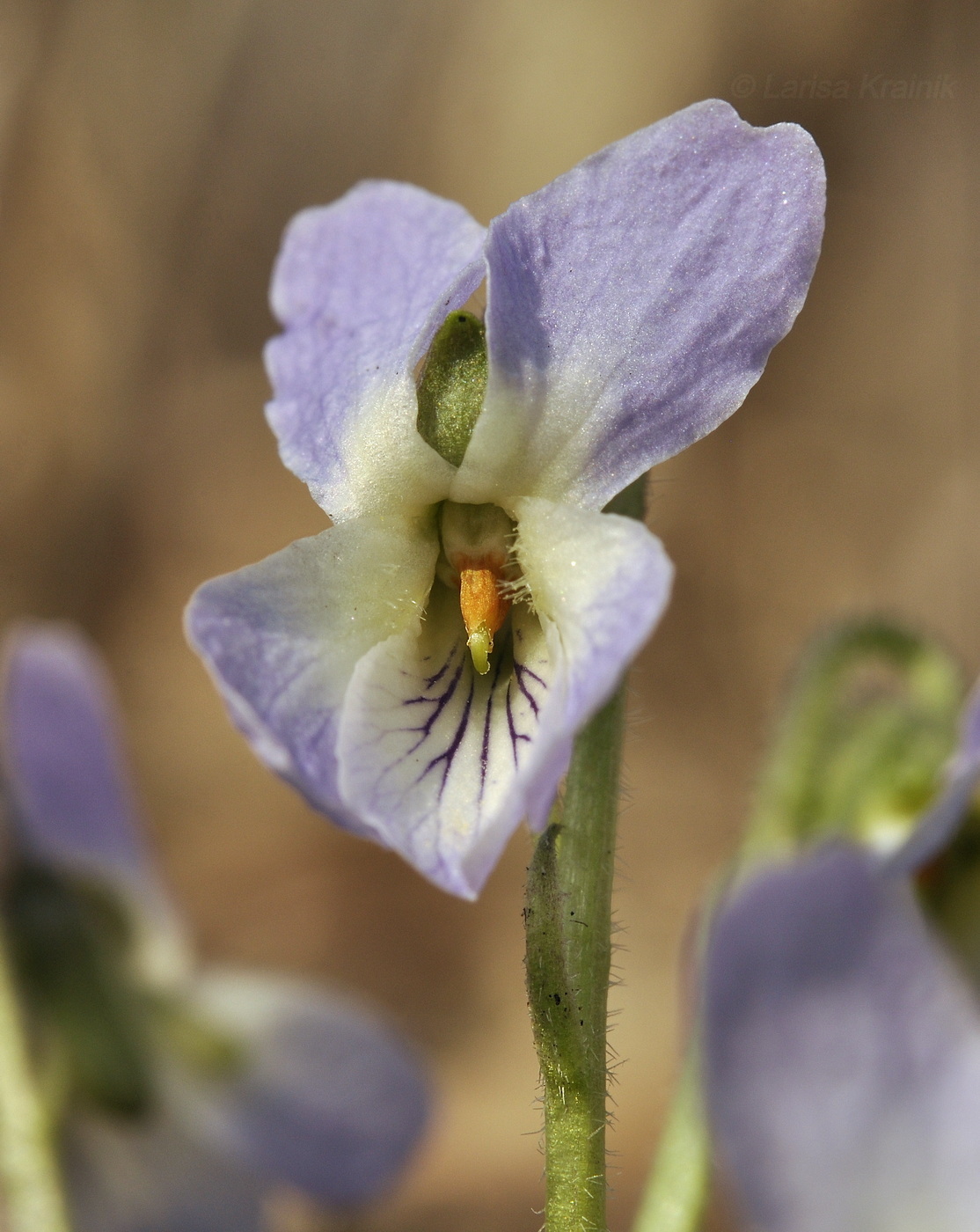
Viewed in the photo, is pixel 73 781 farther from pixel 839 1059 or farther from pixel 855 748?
pixel 839 1059

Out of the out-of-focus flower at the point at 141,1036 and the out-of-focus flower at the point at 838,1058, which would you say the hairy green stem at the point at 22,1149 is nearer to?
the out-of-focus flower at the point at 141,1036

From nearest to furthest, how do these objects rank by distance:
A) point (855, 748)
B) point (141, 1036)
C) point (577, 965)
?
1. point (577, 965)
2. point (855, 748)
3. point (141, 1036)

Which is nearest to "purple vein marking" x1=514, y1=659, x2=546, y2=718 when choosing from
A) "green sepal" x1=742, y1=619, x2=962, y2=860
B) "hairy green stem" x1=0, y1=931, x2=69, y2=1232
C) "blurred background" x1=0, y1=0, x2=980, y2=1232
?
"green sepal" x1=742, y1=619, x2=962, y2=860

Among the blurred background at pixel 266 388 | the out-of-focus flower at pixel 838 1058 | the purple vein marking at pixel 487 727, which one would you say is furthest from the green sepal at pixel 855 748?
the blurred background at pixel 266 388

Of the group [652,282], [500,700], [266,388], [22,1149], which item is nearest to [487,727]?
[500,700]

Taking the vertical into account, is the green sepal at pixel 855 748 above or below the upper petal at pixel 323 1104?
above

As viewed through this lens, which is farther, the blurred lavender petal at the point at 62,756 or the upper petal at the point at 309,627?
the blurred lavender petal at the point at 62,756
